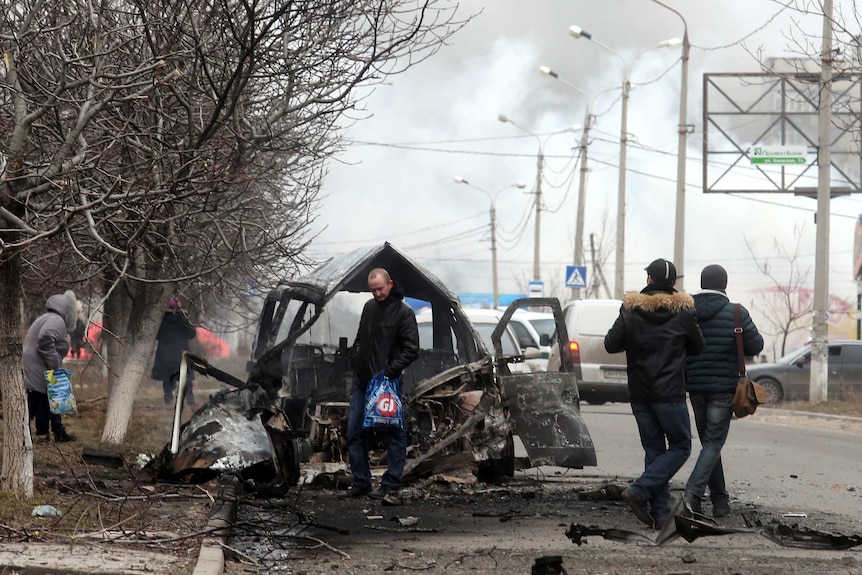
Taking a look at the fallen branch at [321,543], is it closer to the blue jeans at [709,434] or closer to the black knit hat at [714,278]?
the blue jeans at [709,434]

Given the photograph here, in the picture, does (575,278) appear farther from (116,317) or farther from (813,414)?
(116,317)

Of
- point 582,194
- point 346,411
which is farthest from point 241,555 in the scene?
point 582,194

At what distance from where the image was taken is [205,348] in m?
36.4

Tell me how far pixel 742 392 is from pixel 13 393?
4.58 m

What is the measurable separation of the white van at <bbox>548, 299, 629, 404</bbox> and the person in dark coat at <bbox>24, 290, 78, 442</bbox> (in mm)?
9358

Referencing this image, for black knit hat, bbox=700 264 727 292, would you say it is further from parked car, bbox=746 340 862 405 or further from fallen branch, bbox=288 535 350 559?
parked car, bbox=746 340 862 405

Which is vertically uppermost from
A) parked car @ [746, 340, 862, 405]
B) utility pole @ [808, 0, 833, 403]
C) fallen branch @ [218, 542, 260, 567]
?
utility pole @ [808, 0, 833, 403]

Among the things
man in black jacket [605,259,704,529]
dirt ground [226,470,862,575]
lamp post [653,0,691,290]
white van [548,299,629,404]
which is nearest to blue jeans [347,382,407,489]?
dirt ground [226,470,862,575]

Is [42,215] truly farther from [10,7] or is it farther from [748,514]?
[748,514]

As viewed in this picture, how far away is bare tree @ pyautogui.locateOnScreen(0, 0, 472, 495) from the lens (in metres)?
7.75

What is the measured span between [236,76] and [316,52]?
10.0 feet

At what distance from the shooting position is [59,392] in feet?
37.9

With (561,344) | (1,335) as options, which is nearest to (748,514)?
(561,344)

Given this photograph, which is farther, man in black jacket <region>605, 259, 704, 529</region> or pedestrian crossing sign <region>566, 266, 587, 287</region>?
pedestrian crossing sign <region>566, 266, 587, 287</region>
